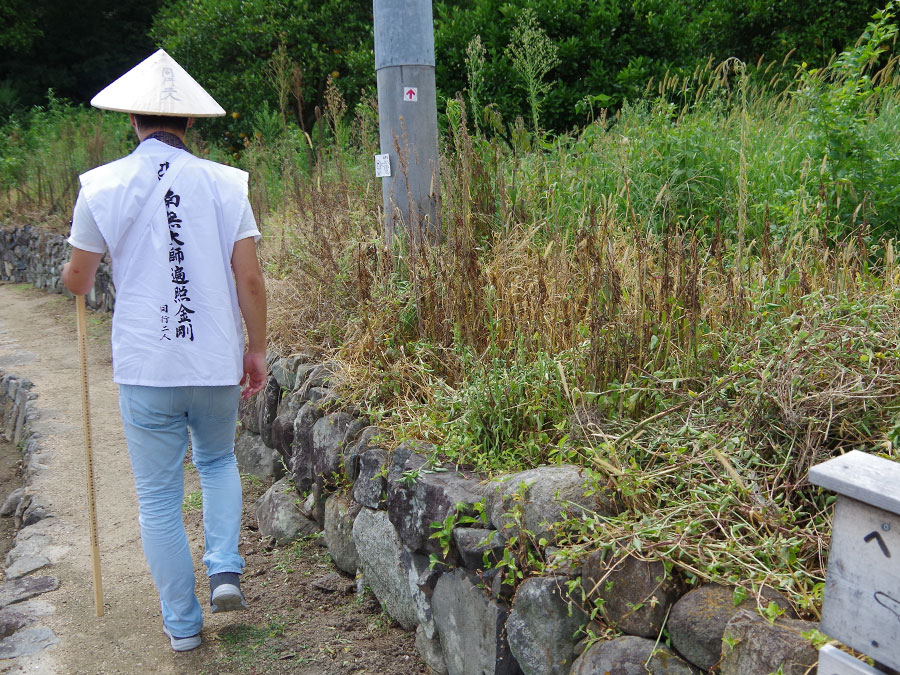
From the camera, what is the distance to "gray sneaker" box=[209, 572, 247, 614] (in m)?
3.23

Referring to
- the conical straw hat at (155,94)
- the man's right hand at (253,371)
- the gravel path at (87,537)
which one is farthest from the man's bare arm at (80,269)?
the gravel path at (87,537)

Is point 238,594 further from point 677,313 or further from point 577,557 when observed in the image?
Result: point 677,313

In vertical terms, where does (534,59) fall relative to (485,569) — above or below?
above

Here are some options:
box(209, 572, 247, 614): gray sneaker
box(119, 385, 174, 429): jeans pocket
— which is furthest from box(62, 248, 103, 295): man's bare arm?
box(209, 572, 247, 614): gray sneaker

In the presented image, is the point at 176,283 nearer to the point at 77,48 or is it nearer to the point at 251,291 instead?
the point at 251,291

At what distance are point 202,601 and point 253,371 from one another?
1205mm

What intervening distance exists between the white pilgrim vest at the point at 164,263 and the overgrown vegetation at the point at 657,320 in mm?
982

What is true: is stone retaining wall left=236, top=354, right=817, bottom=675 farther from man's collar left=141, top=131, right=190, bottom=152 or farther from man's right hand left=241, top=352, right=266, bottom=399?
man's collar left=141, top=131, right=190, bottom=152

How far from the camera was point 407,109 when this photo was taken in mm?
4336

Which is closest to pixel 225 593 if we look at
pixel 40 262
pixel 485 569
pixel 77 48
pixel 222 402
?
pixel 222 402

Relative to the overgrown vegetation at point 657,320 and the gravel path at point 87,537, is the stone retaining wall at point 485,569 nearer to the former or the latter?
the overgrown vegetation at point 657,320

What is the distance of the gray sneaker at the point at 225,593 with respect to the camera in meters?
3.23

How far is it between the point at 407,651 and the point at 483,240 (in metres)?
2.24

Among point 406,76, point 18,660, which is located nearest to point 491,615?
point 18,660
